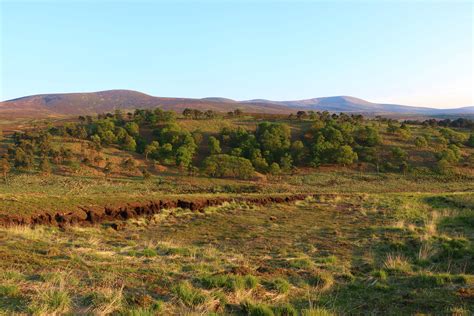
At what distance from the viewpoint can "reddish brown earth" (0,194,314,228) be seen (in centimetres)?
1700

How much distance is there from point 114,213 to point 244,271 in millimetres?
13268

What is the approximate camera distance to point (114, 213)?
20547mm

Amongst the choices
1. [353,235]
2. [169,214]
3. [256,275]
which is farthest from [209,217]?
[256,275]

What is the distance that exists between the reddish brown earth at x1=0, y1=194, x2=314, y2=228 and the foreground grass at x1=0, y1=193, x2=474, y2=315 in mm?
1660

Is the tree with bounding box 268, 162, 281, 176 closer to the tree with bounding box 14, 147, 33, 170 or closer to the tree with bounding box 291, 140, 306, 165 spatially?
the tree with bounding box 291, 140, 306, 165

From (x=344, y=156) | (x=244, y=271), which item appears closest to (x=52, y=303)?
(x=244, y=271)

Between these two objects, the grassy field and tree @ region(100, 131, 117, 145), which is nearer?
the grassy field

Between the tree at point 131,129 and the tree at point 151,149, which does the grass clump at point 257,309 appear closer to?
the tree at point 151,149

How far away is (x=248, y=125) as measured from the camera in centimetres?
6719

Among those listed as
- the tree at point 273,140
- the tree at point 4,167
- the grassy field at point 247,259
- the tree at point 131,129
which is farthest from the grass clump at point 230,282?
the tree at point 131,129

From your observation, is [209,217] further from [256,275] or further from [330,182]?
[330,182]

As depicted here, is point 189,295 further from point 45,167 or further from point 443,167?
point 443,167

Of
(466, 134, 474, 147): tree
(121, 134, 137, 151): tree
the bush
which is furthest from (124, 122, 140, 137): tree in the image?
(466, 134, 474, 147): tree

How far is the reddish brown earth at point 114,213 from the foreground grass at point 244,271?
1660 millimetres
